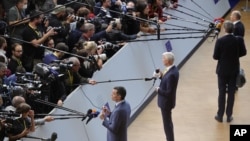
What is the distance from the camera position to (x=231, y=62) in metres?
8.90

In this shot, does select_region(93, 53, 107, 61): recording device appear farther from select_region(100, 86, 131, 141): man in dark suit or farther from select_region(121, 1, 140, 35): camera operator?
select_region(121, 1, 140, 35): camera operator

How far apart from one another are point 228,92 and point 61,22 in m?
2.88

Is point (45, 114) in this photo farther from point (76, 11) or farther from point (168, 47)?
point (168, 47)

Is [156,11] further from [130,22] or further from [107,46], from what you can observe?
[107,46]

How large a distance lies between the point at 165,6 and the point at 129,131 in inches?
130

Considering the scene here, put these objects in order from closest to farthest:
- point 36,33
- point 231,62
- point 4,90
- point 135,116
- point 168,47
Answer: point 4,90
point 36,33
point 231,62
point 135,116
point 168,47

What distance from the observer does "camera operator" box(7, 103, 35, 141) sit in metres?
6.25

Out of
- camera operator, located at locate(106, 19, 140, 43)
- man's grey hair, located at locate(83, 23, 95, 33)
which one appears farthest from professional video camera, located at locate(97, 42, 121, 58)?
man's grey hair, located at locate(83, 23, 95, 33)

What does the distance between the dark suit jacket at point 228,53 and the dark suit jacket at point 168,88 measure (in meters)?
1.20

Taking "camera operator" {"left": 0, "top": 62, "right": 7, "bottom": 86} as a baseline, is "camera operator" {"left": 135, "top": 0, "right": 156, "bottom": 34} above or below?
above

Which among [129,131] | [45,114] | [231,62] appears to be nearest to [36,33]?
[45,114]

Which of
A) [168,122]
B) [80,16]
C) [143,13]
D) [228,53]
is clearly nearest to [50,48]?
[80,16]

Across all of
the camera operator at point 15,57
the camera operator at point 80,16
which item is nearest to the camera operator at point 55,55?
the camera operator at point 15,57

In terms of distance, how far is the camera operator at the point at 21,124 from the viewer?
625cm
